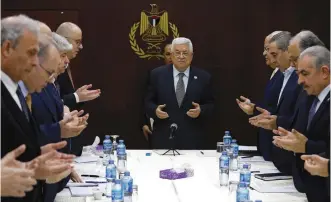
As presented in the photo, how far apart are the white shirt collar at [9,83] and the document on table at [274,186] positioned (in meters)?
1.69

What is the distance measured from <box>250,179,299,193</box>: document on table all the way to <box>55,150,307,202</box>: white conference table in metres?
0.05

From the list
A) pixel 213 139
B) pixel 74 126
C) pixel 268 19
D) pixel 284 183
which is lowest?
pixel 213 139

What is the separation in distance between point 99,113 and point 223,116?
156 centimetres

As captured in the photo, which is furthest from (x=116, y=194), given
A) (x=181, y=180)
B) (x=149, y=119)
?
(x=149, y=119)

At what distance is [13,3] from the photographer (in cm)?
668

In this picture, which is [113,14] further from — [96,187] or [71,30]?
[96,187]

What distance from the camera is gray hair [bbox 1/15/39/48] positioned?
2.33 m

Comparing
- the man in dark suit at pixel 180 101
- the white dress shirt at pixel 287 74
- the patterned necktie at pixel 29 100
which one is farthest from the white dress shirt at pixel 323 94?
the man in dark suit at pixel 180 101

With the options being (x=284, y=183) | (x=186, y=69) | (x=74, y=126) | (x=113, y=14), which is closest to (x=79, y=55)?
(x=113, y=14)

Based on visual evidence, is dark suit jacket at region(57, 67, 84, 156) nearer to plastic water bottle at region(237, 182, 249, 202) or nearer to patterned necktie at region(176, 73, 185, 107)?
patterned necktie at region(176, 73, 185, 107)

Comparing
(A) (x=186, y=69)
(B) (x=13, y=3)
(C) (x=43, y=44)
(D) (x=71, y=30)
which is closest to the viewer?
(C) (x=43, y=44)

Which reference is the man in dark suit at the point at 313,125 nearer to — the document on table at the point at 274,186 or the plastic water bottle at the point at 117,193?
the document on table at the point at 274,186

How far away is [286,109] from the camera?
13.3 feet

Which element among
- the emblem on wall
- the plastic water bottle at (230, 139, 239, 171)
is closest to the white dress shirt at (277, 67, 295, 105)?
the plastic water bottle at (230, 139, 239, 171)
